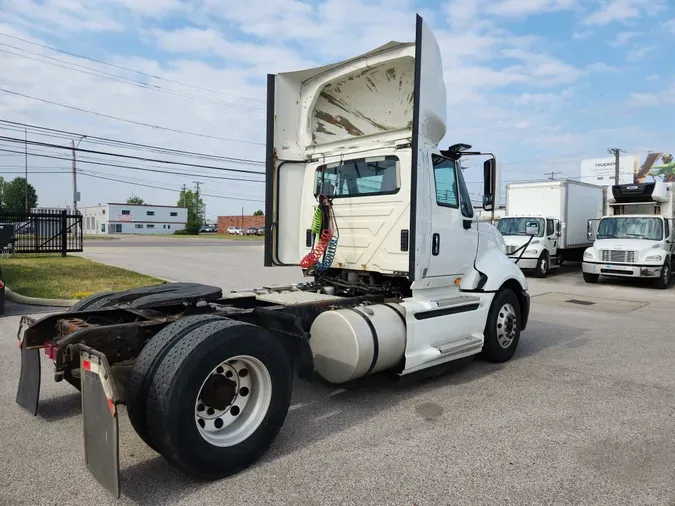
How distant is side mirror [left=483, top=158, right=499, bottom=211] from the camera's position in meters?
5.95

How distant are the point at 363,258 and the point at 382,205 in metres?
0.65

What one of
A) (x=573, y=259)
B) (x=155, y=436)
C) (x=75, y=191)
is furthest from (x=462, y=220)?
(x=75, y=191)

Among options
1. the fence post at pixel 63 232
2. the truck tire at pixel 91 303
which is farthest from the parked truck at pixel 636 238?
the fence post at pixel 63 232

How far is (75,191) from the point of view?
2028 inches

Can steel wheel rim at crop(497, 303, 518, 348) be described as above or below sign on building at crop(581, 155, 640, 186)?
below

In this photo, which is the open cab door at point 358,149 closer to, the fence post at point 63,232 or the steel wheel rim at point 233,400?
the steel wheel rim at point 233,400

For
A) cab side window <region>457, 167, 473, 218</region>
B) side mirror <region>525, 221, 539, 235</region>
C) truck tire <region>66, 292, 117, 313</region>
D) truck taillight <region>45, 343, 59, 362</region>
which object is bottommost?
truck taillight <region>45, 343, 59, 362</region>

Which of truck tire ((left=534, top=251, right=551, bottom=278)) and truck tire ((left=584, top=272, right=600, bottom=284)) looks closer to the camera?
truck tire ((left=584, top=272, right=600, bottom=284))

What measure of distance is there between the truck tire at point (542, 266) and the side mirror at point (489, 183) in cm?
1318

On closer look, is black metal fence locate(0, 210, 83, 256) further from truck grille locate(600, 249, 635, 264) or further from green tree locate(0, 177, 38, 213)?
green tree locate(0, 177, 38, 213)

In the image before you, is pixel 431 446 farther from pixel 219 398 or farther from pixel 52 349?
pixel 52 349

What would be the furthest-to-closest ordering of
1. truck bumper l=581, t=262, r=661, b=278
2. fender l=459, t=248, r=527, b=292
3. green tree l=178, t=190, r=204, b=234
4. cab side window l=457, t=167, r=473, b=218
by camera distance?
1. green tree l=178, t=190, r=204, b=234
2. truck bumper l=581, t=262, r=661, b=278
3. fender l=459, t=248, r=527, b=292
4. cab side window l=457, t=167, r=473, b=218

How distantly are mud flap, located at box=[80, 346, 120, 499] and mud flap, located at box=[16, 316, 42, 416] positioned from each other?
1.20 metres

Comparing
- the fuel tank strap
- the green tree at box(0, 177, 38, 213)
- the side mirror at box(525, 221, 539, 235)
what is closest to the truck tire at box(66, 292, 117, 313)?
the fuel tank strap
